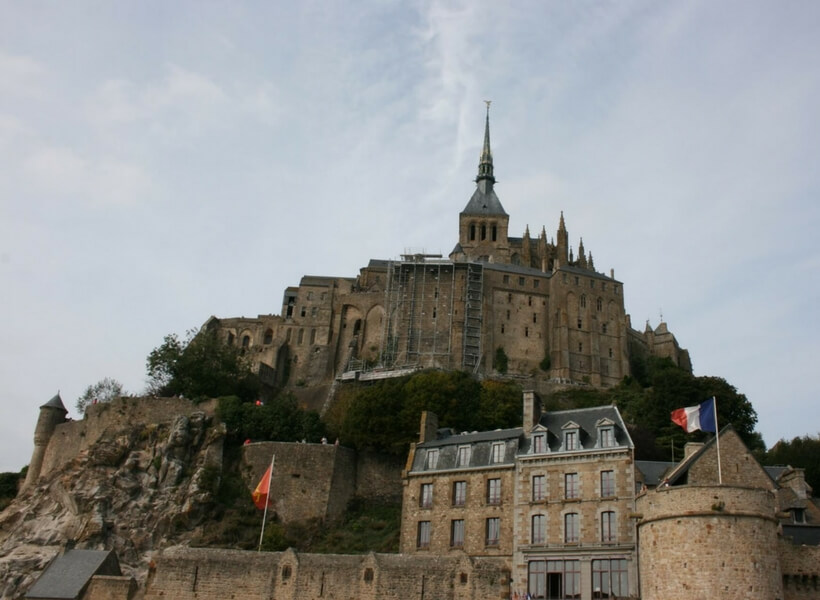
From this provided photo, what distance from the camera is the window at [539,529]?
3105cm

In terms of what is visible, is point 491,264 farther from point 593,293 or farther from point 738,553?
point 738,553

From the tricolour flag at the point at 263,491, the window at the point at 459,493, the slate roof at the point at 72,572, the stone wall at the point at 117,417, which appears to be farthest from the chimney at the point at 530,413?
the stone wall at the point at 117,417

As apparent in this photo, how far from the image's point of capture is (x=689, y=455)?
102ft

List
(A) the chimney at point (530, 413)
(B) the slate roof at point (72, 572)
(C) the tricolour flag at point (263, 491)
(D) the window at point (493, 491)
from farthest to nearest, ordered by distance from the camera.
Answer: (C) the tricolour flag at point (263, 491) < (A) the chimney at point (530, 413) < (D) the window at point (493, 491) < (B) the slate roof at point (72, 572)

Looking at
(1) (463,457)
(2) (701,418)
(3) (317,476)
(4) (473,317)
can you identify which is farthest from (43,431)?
(2) (701,418)

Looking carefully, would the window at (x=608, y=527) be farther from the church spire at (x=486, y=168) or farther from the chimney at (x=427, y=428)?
the church spire at (x=486, y=168)

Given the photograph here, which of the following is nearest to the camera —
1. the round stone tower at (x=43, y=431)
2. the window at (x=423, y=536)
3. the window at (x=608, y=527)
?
the window at (x=608, y=527)

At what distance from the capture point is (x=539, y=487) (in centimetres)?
3197

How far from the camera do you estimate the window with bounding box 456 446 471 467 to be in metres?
34.4

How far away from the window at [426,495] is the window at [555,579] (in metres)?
5.46

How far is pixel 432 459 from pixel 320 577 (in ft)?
24.7

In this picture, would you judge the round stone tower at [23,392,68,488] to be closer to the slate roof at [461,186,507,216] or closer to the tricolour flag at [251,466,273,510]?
the tricolour flag at [251,466,273,510]

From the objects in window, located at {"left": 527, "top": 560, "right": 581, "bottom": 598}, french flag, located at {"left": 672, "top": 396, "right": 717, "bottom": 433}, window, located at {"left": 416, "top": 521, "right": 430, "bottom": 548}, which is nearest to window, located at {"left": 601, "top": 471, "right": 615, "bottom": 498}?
window, located at {"left": 527, "top": 560, "right": 581, "bottom": 598}

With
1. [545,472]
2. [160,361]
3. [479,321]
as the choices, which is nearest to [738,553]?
[545,472]
